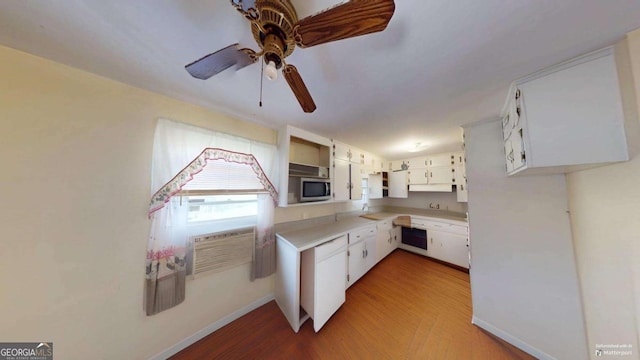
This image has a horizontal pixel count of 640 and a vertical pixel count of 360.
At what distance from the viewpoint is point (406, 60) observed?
1.04 m

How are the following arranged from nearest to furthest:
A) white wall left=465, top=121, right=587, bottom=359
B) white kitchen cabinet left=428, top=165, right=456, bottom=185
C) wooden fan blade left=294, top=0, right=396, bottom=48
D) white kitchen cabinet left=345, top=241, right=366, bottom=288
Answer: wooden fan blade left=294, top=0, right=396, bottom=48, white wall left=465, top=121, right=587, bottom=359, white kitchen cabinet left=345, top=241, right=366, bottom=288, white kitchen cabinet left=428, top=165, right=456, bottom=185

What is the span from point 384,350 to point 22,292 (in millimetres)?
2598

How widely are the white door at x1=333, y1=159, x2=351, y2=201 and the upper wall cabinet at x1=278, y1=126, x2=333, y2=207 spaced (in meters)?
0.13

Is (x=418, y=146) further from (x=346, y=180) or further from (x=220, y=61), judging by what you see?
(x=220, y=61)

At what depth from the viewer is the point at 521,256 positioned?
1.55m

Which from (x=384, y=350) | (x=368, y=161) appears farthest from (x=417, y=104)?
(x=384, y=350)

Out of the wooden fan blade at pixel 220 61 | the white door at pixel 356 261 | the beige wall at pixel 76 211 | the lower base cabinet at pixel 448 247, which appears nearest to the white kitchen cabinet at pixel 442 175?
the lower base cabinet at pixel 448 247

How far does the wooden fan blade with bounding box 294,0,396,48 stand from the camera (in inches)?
22.7

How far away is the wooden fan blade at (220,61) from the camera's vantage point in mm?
804

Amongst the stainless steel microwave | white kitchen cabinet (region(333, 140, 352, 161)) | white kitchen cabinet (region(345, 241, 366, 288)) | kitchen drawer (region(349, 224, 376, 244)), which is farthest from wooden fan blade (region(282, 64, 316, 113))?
white kitchen cabinet (region(345, 241, 366, 288))

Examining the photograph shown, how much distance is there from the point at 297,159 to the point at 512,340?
117 inches

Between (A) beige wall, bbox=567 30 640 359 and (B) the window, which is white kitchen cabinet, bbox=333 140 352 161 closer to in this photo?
(B) the window

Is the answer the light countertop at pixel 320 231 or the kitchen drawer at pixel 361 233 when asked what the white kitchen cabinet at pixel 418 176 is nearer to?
the light countertop at pixel 320 231

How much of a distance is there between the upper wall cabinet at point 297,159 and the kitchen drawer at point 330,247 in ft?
2.12
